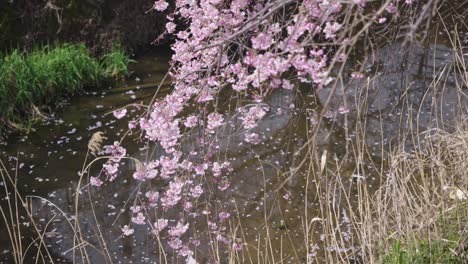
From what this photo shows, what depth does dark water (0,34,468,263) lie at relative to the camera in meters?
3.90

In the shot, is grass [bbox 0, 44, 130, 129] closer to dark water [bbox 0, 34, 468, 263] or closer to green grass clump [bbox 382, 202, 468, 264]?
dark water [bbox 0, 34, 468, 263]

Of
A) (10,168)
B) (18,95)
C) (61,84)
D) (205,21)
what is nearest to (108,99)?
(61,84)

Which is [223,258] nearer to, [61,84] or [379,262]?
[379,262]

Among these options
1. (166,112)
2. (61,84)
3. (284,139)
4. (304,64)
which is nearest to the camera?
(304,64)

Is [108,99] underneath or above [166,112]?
underneath

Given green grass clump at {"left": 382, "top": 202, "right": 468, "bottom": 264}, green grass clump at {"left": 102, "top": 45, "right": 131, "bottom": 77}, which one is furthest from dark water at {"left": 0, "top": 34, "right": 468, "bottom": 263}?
green grass clump at {"left": 382, "top": 202, "right": 468, "bottom": 264}

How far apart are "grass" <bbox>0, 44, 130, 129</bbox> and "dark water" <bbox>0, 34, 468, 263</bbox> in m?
0.16

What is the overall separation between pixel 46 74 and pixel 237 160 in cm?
188

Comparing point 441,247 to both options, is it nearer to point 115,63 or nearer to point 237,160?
point 237,160

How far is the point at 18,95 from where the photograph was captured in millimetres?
5070

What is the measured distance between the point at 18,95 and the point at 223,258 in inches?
94.9

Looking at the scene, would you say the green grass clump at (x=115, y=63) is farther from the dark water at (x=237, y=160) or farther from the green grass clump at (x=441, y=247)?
the green grass clump at (x=441, y=247)

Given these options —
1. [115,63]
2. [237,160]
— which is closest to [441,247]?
[237,160]

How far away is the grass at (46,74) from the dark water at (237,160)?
16cm
